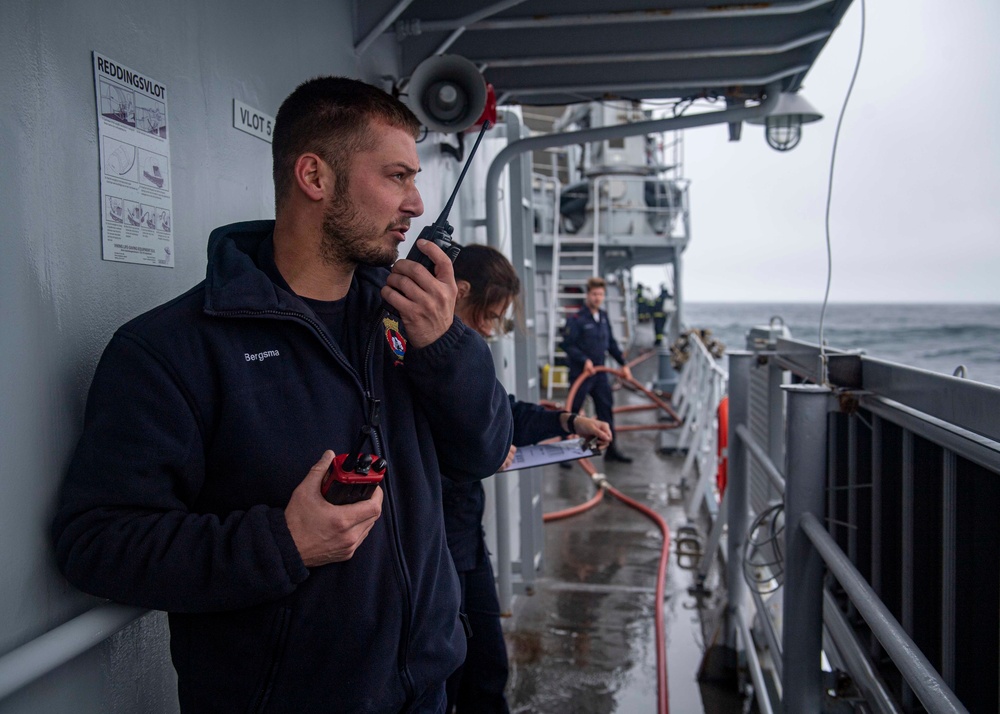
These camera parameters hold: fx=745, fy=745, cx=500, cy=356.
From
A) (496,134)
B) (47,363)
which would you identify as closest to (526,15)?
(496,134)

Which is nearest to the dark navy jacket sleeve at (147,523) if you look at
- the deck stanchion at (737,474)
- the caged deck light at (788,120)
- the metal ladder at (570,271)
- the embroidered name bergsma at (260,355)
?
the embroidered name bergsma at (260,355)

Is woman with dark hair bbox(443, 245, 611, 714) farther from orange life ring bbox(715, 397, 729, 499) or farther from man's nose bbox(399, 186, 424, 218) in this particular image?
orange life ring bbox(715, 397, 729, 499)

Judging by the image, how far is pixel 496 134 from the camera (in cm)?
440

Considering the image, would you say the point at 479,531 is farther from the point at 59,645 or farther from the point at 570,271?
the point at 570,271

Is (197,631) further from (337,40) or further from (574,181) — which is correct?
(574,181)

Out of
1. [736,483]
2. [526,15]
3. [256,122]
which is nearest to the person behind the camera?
[256,122]

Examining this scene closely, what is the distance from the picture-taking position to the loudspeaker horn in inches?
110

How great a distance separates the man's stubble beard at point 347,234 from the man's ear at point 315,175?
28 mm

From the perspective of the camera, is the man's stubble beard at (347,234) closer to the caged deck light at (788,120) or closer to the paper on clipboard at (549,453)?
the paper on clipboard at (549,453)

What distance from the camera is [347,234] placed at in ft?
4.68

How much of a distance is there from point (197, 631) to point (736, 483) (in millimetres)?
2896

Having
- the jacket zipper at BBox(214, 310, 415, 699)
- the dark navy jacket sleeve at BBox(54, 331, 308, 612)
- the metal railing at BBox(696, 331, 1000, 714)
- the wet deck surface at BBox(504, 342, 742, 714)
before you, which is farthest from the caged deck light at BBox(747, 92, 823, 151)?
the dark navy jacket sleeve at BBox(54, 331, 308, 612)

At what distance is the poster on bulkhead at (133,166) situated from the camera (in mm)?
1338

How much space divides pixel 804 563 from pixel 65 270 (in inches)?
71.2
